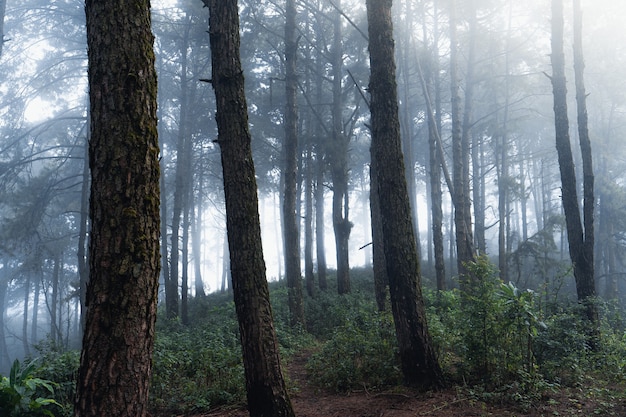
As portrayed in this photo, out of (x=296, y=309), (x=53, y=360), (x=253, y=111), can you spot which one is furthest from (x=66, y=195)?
(x=53, y=360)

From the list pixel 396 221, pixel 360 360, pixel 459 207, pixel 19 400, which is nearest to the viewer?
pixel 19 400

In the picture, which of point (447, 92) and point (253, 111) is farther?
point (447, 92)

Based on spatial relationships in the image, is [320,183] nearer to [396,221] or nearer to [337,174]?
[337,174]

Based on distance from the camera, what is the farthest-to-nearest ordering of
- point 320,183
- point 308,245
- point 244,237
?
point 320,183 < point 308,245 < point 244,237

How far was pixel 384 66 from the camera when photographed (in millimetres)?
6949

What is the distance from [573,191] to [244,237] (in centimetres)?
874

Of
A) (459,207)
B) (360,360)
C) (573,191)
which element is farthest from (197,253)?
(573,191)

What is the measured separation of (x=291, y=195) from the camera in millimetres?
13688

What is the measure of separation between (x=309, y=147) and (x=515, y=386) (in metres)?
15.0

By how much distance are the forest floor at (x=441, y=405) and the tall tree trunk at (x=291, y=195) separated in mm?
6267

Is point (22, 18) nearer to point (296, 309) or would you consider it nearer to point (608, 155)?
point (296, 309)

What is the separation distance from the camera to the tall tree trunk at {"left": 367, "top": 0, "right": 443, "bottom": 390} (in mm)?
6273

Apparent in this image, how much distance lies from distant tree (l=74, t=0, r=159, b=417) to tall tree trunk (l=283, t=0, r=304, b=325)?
32.3 feet

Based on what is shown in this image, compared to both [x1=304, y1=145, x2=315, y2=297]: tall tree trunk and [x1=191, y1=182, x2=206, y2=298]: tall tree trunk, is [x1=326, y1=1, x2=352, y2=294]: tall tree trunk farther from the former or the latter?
[x1=191, y1=182, x2=206, y2=298]: tall tree trunk
